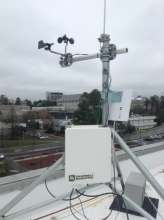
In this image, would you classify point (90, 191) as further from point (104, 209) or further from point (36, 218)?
point (36, 218)

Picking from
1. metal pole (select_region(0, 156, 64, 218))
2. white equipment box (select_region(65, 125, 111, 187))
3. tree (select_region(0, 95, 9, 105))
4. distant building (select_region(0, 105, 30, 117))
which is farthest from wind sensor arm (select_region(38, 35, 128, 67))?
tree (select_region(0, 95, 9, 105))

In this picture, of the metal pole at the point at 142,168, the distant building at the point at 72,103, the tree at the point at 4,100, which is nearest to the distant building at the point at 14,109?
the tree at the point at 4,100

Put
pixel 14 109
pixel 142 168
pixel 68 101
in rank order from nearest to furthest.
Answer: pixel 142 168, pixel 68 101, pixel 14 109

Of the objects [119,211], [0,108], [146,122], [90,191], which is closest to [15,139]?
[0,108]

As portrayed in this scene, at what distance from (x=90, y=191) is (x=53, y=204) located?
47 centimetres

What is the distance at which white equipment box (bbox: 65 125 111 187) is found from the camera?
1.45m

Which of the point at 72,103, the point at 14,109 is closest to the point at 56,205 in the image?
the point at 72,103

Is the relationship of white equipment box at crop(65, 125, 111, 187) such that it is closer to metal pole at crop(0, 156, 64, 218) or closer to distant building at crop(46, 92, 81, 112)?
metal pole at crop(0, 156, 64, 218)

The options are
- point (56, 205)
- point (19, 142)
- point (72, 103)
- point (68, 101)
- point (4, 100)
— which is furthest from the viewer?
point (19, 142)

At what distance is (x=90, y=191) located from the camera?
90.3 inches

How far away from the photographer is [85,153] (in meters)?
1.45

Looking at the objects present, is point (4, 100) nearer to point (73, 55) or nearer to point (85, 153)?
point (73, 55)

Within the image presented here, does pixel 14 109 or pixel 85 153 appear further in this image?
pixel 14 109

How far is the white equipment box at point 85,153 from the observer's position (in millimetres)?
1445
